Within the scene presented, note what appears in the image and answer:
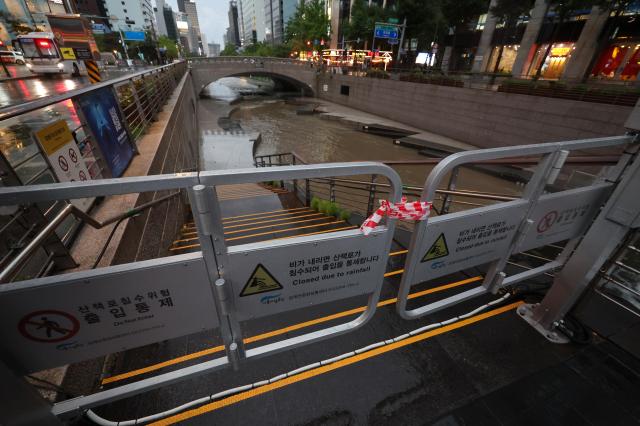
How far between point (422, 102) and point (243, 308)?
79.3 ft

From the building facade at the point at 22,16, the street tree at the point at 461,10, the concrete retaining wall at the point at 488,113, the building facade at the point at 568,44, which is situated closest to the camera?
the concrete retaining wall at the point at 488,113

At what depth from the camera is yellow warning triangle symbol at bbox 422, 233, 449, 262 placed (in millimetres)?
2098

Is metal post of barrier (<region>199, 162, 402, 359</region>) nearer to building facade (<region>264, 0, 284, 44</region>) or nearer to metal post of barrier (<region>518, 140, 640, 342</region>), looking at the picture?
metal post of barrier (<region>518, 140, 640, 342</region>)

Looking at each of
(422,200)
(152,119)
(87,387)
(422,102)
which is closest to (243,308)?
(422,200)

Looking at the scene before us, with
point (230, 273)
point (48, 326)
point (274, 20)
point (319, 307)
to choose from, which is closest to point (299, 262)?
point (230, 273)

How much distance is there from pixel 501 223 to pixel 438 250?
638mm

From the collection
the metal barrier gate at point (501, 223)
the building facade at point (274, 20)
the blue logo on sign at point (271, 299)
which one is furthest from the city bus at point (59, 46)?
the building facade at point (274, 20)

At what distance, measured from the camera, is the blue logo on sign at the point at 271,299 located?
179 cm

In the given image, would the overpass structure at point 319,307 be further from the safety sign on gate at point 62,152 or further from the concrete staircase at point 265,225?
the concrete staircase at point 265,225

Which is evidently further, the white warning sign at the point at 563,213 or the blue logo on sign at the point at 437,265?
the white warning sign at the point at 563,213

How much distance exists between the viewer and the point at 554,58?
23.1 metres

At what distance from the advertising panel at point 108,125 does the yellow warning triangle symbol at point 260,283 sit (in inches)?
143

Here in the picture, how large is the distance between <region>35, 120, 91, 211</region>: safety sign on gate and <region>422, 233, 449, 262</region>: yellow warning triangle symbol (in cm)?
373

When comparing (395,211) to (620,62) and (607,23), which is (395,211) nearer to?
(607,23)
